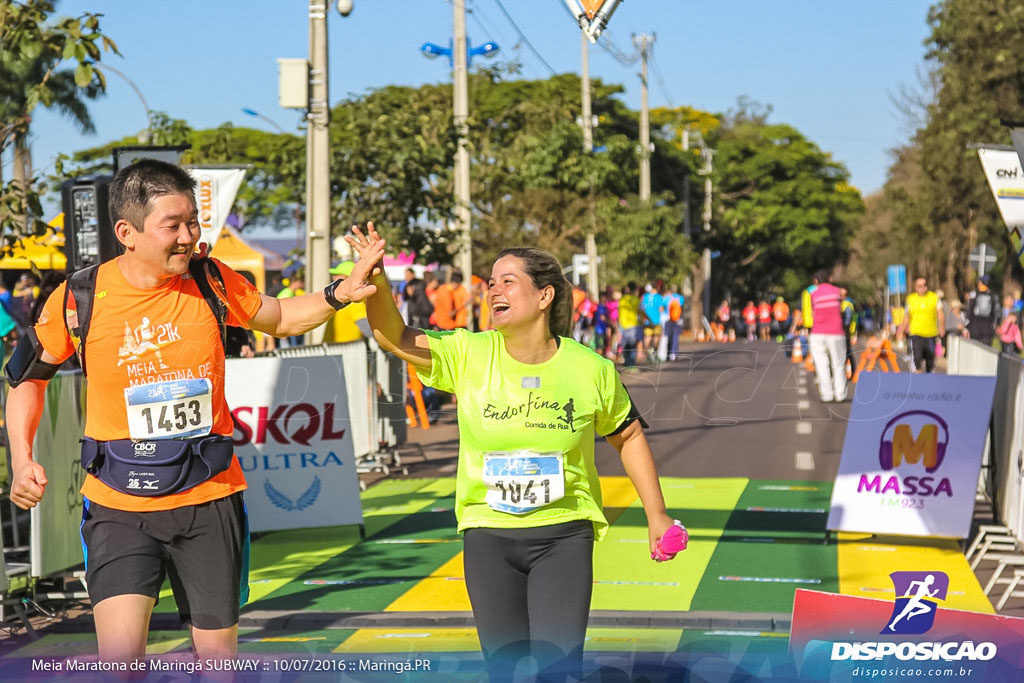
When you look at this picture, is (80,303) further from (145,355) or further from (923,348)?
(923,348)

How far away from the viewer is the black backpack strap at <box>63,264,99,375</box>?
164 inches

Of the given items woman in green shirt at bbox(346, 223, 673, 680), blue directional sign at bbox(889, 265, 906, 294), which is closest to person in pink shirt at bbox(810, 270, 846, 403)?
woman in green shirt at bbox(346, 223, 673, 680)

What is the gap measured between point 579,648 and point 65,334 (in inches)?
70.6

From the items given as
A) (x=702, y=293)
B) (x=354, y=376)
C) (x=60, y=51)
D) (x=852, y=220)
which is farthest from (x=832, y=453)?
(x=852, y=220)

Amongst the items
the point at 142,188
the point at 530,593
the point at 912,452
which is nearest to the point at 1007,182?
the point at 912,452

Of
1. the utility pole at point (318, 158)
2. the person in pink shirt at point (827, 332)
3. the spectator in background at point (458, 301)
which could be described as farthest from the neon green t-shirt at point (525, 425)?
the spectator in background at point (458, 301)

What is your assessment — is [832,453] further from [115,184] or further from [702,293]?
[702,293]

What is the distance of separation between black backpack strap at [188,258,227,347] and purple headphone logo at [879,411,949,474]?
636 centimetres

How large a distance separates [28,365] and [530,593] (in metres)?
1.65

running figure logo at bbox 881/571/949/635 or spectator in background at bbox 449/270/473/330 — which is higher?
spectator in background at bbox 449/270/473/330

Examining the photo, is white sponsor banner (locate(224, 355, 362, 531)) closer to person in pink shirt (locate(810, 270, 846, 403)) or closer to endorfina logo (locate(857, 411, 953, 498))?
endorfina logo (locate(857, 411, 953, 498))

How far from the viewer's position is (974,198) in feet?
156

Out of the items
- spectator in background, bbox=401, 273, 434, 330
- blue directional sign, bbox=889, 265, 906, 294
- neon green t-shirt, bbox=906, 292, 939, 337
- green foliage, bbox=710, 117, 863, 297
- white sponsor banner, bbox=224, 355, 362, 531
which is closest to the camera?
white sponsor banner, bbox=224, 355, 362, 531

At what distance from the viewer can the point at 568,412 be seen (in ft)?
14.3
